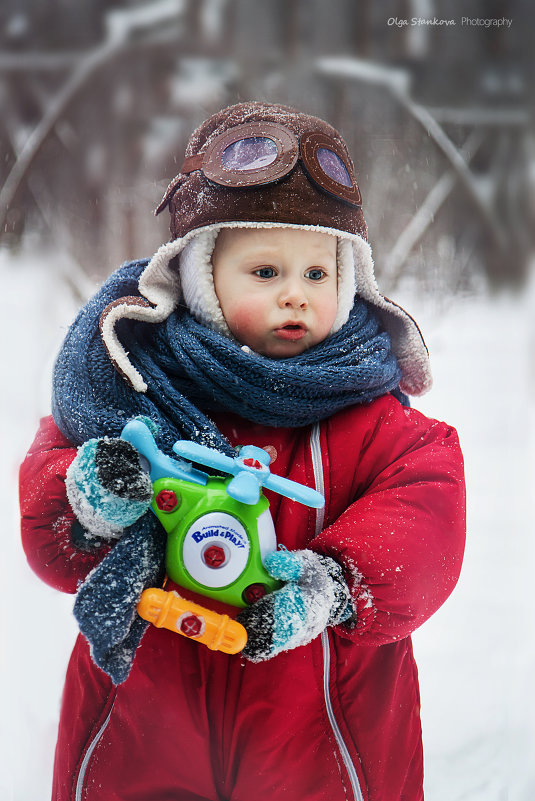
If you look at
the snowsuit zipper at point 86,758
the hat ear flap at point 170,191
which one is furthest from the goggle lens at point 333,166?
the snowsuit zipper at point 86,758

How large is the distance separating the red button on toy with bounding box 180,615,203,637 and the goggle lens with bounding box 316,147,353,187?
1.20ft

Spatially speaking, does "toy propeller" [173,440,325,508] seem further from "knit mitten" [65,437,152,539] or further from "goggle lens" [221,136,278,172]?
"goggle lens" [221,136,278,172]

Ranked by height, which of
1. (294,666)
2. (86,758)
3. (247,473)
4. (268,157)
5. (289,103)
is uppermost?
(289,103)

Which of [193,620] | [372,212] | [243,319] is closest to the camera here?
[193,620]

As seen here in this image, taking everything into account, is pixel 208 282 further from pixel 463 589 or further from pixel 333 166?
pixel 463 589

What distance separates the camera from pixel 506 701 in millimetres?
786

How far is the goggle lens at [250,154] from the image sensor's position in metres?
0.60

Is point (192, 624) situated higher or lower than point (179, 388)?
lower

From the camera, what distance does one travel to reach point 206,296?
24.8 inches

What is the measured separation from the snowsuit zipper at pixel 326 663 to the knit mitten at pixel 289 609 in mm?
67

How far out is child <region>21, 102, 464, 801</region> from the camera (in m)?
0.59

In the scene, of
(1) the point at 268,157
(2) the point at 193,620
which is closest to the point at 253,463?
(2) the point at 193,620

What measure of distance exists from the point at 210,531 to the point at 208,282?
0.22 meters

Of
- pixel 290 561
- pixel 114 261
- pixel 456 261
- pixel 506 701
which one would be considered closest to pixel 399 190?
pixel 456 261
